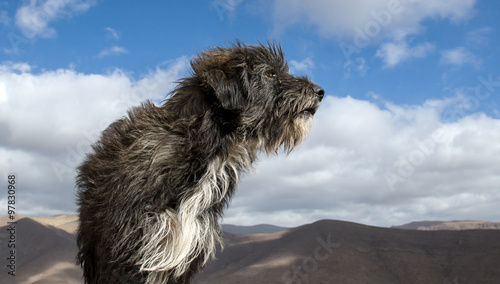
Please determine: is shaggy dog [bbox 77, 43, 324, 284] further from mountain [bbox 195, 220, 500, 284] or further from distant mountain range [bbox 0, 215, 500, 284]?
mountain [bbox 195, 220, 500, 284]

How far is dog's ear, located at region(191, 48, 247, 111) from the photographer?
4.91 m

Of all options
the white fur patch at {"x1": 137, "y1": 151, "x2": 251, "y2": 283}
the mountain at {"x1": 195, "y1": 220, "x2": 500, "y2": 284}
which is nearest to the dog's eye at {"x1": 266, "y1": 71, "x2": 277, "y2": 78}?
the white fur patch at {"x1": 137, "y1": 151, "x2": 251, "y2": 283}

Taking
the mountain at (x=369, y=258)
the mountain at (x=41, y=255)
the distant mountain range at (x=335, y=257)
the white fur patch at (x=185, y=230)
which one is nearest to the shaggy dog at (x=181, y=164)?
the white fur patch at (x=185, y=230)

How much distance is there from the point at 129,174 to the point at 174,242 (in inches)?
35.7

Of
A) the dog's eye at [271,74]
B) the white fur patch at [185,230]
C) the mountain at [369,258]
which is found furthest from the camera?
the mountain at [369,258]

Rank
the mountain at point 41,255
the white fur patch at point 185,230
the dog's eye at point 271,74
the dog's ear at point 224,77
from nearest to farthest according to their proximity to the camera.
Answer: the white fur patch at point 185,230
the dog's ear at point 224,77
the dog's eye at point 271,74
the mountain at point 41,255

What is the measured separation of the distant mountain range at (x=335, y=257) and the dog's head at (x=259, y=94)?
92.2m

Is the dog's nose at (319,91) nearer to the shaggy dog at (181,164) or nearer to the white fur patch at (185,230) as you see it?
the shaggy dog at (181,164)

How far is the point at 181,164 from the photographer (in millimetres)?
4629

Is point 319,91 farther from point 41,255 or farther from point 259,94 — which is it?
point 41,255

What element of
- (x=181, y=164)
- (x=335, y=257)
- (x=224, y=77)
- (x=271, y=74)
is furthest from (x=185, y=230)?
(x=335, y=257)

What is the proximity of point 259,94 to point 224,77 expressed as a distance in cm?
55

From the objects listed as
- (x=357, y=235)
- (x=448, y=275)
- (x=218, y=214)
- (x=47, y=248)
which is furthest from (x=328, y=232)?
(x=218, y=214)

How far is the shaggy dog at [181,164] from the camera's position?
A: 14.9 ft
